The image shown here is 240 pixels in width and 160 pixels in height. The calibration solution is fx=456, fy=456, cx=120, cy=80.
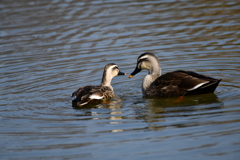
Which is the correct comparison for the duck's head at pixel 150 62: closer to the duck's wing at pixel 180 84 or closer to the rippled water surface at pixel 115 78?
the duck's wing at pixel 180 84

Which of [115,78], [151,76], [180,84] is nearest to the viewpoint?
[180,84]

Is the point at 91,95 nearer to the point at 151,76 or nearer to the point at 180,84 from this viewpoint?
the point at 151,76

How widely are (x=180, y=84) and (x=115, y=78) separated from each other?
2907 millimetres

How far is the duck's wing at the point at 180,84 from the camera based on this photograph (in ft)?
34.1

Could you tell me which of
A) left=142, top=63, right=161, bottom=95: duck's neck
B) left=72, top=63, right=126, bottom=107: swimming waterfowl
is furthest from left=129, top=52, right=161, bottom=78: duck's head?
left=72, top=63, right=126, bottom=107: swimming waterfowl

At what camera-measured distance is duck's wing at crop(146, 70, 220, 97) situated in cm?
1040

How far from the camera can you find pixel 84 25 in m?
18.2

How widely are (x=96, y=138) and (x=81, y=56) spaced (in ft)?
22.5

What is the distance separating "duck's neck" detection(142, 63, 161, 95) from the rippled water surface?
1.15 feet

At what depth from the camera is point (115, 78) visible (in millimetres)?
13102

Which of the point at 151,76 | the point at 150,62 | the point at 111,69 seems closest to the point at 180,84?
the point at 151,76

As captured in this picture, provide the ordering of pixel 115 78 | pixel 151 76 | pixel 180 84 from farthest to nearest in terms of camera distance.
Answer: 1. pixel 115 78
2. pixel 151 76
3. pixel 180 84

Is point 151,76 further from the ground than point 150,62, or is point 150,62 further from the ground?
point 150,62

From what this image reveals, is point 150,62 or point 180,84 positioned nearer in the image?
point 180,84
